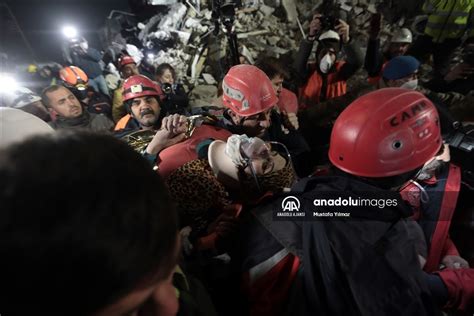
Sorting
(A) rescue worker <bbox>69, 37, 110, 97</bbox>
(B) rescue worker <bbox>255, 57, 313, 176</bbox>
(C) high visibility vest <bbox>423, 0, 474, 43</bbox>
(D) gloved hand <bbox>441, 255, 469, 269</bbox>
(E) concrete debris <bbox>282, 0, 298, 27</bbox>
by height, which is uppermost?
(E) concrete debris <bbox>282, 0, 298, 27</bbox>

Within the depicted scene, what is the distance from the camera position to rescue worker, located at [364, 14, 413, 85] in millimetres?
3934

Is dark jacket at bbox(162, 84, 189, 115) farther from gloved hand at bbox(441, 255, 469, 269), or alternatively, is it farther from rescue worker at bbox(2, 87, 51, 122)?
gloved hand at bbox(441, 255, 469, 269)

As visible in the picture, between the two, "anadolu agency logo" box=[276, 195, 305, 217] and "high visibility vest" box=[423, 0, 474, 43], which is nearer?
"anadolu agency logo" box=[276, 195, 305, 217]

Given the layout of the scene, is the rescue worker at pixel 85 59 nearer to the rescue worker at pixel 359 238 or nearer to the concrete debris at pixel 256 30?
the concrete debris at pixel 256 30

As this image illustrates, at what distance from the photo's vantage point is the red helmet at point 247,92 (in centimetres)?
292

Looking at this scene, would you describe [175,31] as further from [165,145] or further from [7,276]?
[7,276]

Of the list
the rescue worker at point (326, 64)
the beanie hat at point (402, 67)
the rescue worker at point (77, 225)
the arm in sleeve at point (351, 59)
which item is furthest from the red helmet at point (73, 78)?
the rescue worker at point (77, 225)

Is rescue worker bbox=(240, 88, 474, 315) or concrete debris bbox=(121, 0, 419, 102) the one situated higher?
concrete debris bbox=(121, 0, 419, 102)

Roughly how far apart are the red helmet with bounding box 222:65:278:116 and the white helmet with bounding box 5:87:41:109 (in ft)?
12.4

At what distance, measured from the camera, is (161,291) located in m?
0.74

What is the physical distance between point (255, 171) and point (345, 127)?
2.23ft

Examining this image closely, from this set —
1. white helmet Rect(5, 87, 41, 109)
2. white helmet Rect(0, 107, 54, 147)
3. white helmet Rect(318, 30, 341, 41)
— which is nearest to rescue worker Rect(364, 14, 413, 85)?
white helmet Rect(318, 30, 341, 41)

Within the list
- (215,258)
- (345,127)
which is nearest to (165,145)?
(215,258)

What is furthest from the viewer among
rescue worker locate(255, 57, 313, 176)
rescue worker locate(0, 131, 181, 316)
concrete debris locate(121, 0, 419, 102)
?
concrete debris locate(121, 0, 419, 102)
